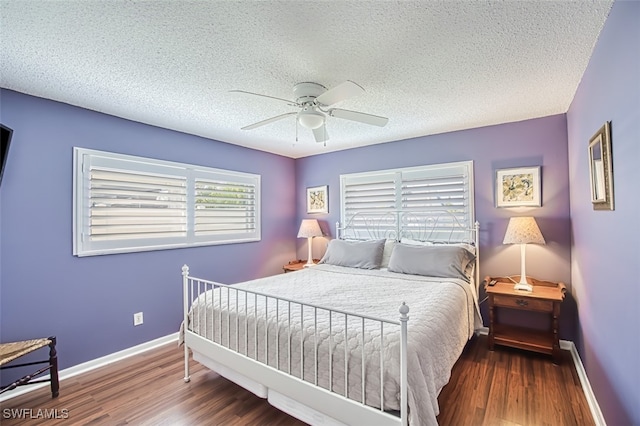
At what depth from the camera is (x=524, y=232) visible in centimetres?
286

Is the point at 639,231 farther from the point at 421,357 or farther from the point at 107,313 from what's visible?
the point at 107,313

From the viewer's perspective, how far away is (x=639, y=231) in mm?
1230

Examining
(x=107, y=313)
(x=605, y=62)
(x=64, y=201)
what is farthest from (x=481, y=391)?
(x=64, y=201)

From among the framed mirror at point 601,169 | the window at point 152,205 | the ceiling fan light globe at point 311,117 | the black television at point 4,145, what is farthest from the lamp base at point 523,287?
the black television at point 4,145

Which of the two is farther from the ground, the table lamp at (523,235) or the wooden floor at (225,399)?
the table lamp at (523,235)

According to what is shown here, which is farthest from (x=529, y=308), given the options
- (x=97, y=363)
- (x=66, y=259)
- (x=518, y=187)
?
(x=66, y=259)

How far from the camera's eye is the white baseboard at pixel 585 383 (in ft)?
6.24

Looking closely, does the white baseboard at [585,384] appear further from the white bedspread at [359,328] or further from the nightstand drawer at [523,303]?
the white bedspread at [359,328]

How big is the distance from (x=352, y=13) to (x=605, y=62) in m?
1.43

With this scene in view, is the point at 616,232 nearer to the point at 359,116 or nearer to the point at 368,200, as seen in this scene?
the point at 359,116

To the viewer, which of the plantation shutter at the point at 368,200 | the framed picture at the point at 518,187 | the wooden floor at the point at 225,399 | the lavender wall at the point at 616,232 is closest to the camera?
the lavender wall at the point at 616,232

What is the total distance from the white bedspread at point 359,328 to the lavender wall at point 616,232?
814mm

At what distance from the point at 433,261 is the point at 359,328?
1599 millimetres

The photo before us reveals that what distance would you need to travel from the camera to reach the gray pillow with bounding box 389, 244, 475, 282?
296 cm
